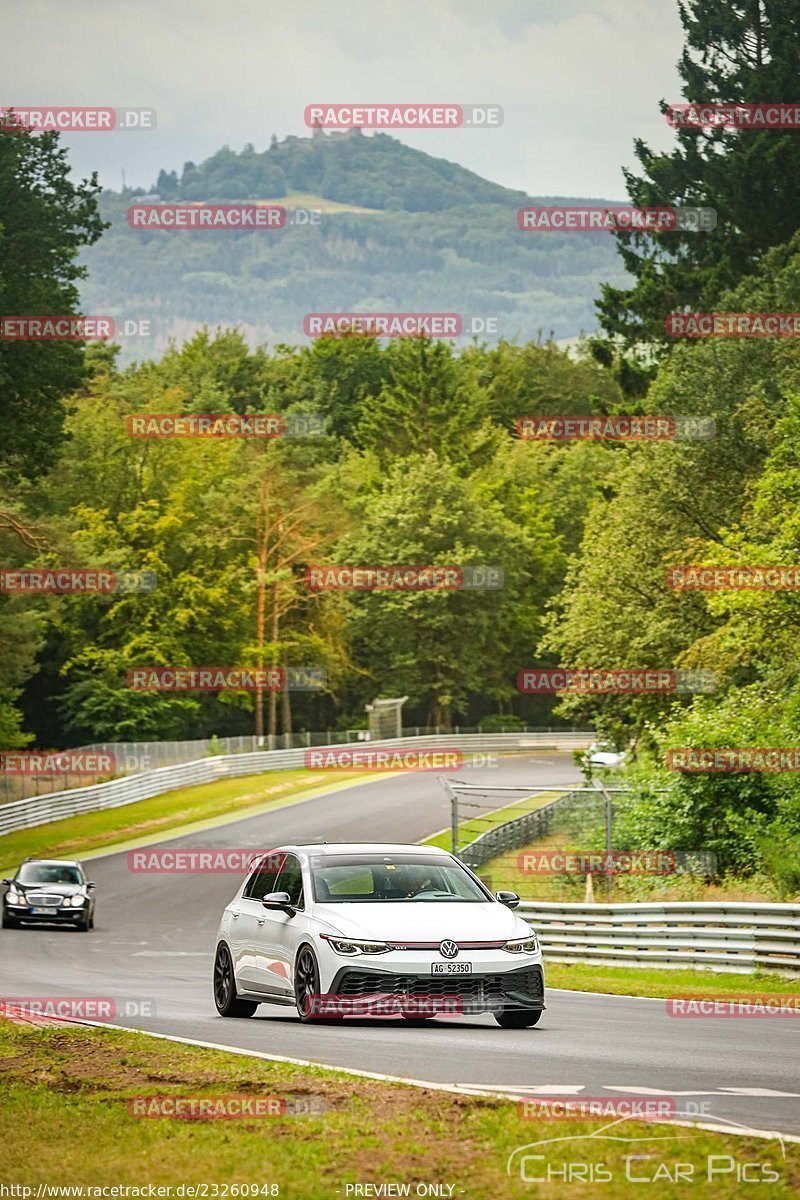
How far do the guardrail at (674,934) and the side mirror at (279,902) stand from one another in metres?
7.69

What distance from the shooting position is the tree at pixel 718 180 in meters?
58.6

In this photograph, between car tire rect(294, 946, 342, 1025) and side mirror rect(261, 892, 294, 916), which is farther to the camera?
side mirror rect(261, 892, 294, 916)

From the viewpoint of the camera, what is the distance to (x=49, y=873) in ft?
119

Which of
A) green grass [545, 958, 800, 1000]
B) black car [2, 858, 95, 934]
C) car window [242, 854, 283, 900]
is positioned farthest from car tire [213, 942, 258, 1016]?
black car [2, 858, 95, 934]

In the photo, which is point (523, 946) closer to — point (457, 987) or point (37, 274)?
point (457, 987)

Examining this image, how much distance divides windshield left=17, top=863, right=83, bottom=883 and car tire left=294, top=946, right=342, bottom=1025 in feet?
70.3

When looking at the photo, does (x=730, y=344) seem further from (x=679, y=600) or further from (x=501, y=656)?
(x=501, y=656)

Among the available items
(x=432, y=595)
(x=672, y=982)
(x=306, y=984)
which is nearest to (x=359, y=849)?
(x=306, y=984)

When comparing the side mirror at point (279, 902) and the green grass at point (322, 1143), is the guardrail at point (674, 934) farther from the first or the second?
the green grass at point (322, 1143)

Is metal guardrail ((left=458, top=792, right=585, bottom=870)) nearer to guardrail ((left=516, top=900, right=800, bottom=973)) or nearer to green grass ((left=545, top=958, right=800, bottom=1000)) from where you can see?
guardrail ((left=516, top=900, right=800, bottom=973))

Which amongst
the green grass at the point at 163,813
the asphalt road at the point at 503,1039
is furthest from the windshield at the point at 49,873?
the green grass at the point at 163,813

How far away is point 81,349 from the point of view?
166ft

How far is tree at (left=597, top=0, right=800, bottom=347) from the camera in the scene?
5856 cm

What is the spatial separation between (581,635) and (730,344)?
8.92m
